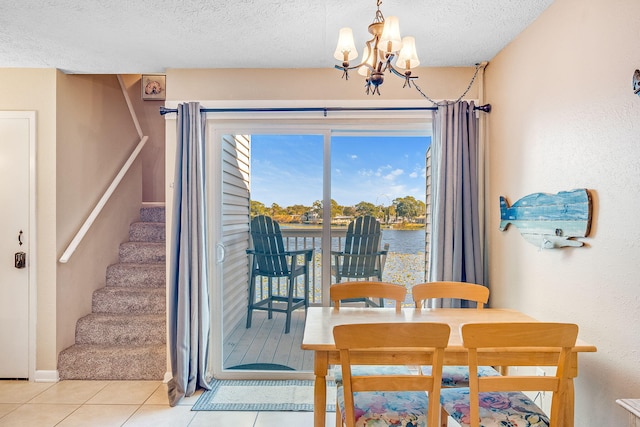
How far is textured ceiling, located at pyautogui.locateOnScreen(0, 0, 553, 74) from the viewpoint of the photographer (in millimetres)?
2115

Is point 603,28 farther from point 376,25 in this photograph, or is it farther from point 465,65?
point 465,65

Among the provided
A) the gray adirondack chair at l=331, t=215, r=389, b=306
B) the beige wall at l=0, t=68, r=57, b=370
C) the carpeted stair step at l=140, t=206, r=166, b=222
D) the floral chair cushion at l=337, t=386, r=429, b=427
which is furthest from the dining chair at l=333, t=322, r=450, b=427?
the carpeted stair step at l=140, t=206, r=166, b=222

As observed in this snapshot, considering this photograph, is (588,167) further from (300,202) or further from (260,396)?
(260,396)

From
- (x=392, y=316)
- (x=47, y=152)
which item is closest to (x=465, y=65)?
(x=392, y=316)

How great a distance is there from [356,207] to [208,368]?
70.4 inches

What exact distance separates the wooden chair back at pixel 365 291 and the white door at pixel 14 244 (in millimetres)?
2539

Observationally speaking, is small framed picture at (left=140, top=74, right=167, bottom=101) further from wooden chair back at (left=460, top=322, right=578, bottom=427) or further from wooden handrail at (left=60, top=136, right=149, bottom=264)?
wooden chair back at (left=460, top=322, right=578, bottom=427)

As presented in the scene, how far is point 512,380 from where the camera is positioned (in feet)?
4.97

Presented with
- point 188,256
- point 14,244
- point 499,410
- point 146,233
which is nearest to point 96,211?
point 14,244

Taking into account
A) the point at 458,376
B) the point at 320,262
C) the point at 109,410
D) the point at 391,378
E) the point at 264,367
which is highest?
the point at 320,262

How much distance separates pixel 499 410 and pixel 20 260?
3.51m

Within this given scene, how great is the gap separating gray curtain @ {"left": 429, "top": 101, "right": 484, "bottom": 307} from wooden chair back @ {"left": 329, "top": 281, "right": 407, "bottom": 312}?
54 centimetres

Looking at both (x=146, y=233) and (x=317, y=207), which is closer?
(x=317, y=207)

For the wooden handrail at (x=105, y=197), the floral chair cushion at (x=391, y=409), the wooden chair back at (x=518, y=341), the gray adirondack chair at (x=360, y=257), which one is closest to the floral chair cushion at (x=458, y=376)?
the floral chair cushion at (x=391, y=409)
